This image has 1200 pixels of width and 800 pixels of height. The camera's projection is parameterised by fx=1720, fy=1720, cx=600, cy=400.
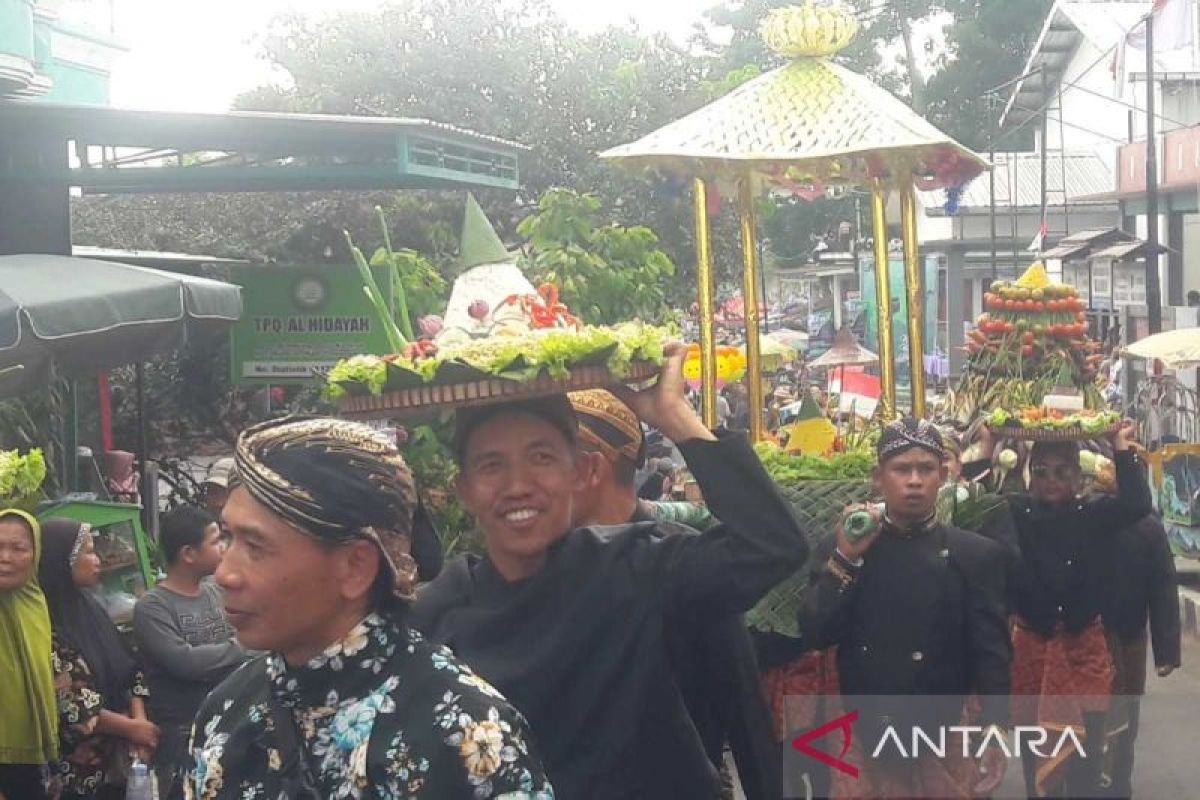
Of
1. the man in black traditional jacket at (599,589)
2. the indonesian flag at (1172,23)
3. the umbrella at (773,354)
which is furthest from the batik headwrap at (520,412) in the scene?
the indonesian flag at (1172,23)

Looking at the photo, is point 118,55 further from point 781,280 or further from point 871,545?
point 781,280

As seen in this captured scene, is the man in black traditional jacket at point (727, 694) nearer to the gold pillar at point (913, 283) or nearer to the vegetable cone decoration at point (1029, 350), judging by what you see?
the gold pillar at point (913, 283)

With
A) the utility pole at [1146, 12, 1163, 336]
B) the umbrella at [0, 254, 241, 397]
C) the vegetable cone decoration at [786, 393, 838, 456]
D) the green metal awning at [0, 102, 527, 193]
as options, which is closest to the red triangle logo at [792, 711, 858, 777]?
the vegetable cone decoration at [786, 393, 838, 456]

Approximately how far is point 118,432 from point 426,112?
287 inches

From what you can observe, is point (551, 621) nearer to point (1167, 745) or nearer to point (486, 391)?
point (486, 391)

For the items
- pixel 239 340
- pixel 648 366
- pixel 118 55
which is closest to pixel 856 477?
pixel 648 366

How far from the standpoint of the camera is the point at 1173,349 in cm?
1480

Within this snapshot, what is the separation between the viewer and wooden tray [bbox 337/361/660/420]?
9.98 feet

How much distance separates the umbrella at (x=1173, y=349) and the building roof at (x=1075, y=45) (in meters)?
10.5

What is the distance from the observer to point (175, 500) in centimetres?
1323

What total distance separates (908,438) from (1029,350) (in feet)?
7.86

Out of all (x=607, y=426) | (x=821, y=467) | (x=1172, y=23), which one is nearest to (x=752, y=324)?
(x=821, y=467)

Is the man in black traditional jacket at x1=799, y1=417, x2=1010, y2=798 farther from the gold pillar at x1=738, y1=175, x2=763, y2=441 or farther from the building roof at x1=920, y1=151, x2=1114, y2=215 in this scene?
the building roof at x1=920, y1=151, x2=1114, y2=215

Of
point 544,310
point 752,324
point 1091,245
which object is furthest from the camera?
point 1091,245
